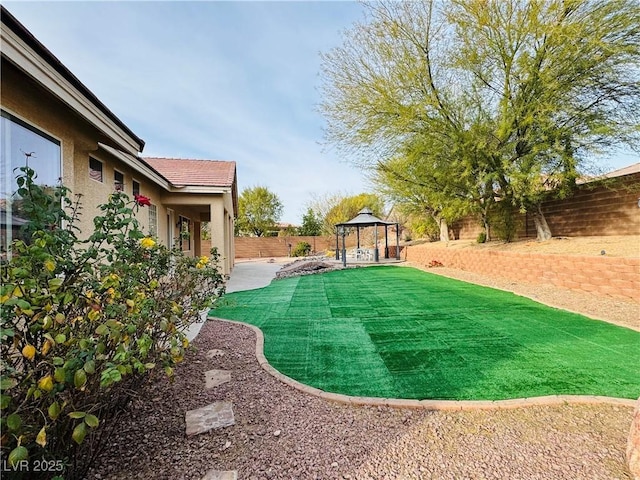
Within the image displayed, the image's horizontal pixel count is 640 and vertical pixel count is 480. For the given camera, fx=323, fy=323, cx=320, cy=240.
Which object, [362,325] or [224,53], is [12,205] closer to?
[362,325]

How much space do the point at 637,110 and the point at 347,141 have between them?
9.29 meters

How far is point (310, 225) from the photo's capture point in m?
39.0

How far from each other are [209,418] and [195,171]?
1279 centimetres

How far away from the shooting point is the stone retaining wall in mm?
7535

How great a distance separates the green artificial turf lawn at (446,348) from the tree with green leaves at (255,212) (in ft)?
104

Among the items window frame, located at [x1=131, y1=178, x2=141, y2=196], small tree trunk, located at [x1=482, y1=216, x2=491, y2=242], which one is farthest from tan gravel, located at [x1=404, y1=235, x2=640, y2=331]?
window frame, located at [x1=131, y1=178, x2=141, y2=196]

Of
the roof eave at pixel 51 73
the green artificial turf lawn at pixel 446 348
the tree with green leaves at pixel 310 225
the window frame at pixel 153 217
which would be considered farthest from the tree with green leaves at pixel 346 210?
the roof eave at pixel 51 73

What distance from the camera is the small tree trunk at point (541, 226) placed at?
12.7 m

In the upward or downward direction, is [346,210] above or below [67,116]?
above

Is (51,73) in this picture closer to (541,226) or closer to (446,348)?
(446,348)

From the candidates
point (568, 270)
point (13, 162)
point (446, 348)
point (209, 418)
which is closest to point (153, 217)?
point (13, 162)

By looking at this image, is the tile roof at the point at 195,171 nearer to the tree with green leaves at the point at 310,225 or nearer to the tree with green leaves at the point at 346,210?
the tree with green leaves at the point at 346,210

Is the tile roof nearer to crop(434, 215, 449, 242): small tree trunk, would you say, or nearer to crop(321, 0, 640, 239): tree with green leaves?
crop(321, 0, 640, 239): tree with green leaves

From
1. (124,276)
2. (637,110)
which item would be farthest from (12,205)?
(637,110)
